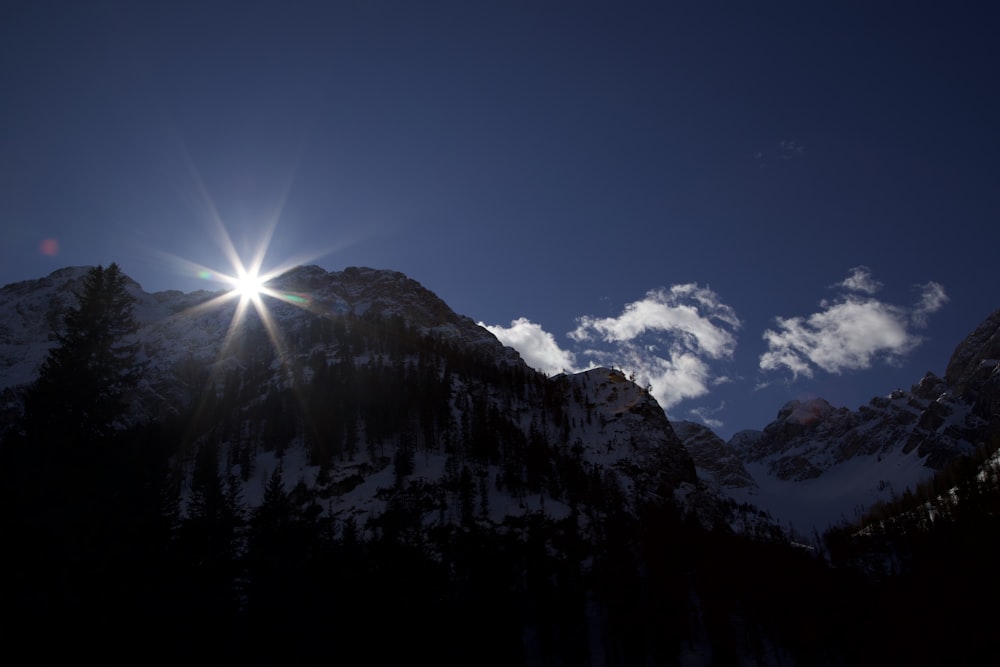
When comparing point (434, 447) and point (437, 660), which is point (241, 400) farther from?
point (437, 660)

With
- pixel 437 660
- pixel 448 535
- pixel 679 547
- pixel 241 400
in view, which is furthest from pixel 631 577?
pixel 241 400

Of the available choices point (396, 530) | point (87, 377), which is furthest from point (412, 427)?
point (87, 377)

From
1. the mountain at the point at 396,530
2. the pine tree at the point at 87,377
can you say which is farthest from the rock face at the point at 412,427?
the pine tree at the point at 87,377

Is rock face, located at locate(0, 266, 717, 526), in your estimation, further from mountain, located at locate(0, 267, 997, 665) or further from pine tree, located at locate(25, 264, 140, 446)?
pine tree, located at locate(25, 264, 140, 446)

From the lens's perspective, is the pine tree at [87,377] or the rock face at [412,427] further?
the rock face at [412,427]

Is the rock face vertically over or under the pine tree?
over

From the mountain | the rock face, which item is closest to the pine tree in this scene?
the mountain

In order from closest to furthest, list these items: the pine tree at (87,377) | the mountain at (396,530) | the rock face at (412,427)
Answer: the mountain at (396,530), the pine tree at (87,377), the rock face at (412,427)

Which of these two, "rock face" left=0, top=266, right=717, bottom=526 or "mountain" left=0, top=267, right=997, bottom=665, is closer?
"mountain" left=0, top=267, right=997, bottom=665

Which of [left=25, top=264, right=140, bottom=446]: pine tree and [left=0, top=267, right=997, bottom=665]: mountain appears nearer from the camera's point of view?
[left=0, top=267, right=997, bottom=665]: mountain

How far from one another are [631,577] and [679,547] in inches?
815

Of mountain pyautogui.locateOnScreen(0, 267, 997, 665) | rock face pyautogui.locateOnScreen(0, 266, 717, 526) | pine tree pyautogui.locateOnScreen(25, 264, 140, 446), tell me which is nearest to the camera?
mountain pyautogui.locateOnScreen(0, 267, 997, 665)

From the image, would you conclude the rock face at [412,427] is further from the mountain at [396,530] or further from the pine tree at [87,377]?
the pine tree at [87,377]

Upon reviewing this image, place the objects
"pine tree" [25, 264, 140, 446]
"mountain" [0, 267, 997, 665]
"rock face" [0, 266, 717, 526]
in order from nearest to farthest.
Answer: "mountain" [0, 267, 997, 665] → "pine tree" [25, 264, 140, 446] → "rock face" [0, 266, 717, 526]
